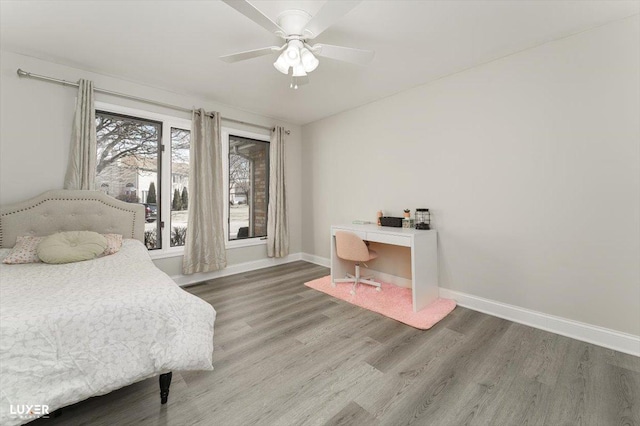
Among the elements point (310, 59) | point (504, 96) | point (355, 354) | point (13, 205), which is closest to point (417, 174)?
point (504, 96)

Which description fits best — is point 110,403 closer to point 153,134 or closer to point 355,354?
point 355,354

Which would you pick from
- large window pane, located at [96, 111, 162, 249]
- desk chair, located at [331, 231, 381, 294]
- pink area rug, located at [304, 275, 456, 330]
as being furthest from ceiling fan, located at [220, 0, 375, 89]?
pink area rug, located at [304, 275, 456, 330]

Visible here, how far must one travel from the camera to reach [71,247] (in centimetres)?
220

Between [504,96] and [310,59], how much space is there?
1926 mm

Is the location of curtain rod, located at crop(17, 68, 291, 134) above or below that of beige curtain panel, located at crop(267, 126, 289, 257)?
above

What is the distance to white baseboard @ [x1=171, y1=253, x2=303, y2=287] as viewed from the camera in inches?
136

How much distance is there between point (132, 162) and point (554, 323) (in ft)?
15.4

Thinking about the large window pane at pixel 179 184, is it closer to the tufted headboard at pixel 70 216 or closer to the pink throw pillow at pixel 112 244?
the tufted headboard at pixel 70 216

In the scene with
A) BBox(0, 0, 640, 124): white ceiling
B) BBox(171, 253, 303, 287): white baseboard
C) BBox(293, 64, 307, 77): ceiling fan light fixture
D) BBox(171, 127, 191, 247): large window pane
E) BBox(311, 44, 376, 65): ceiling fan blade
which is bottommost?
BBox(171, 253, 303, 287): white baseboard

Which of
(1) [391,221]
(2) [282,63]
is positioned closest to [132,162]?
(2) [282,63]

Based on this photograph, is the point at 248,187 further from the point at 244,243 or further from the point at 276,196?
the point at 244,243

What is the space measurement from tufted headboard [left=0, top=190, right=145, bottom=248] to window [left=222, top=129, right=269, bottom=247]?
4.08ft

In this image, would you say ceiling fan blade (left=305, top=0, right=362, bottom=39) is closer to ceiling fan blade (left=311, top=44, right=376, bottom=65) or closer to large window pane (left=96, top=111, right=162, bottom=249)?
ceiling fan blade (left=311, top=44, right=376, bottom=65)

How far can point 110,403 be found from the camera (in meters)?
1.45
